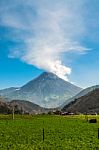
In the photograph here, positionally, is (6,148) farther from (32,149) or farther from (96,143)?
(96,143)

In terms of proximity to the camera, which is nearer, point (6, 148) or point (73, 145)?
point (6, 148)

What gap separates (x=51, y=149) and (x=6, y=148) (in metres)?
5.63

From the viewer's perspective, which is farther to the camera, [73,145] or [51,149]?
[73,145]

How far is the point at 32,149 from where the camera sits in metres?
41.1

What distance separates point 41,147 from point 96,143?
908 centimetres

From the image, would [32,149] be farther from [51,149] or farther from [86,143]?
[86,143]

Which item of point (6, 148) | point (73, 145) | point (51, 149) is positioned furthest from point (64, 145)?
point (6, 148)

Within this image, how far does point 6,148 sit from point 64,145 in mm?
8058

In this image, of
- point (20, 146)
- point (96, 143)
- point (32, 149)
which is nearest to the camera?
point (32, 149)

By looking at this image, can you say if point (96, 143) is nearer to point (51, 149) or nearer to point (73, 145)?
point (73, 145)

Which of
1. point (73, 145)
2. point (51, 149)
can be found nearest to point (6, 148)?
point (51, 149)

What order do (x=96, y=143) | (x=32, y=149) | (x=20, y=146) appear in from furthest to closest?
1. (x=96, y=143)
2. (x=20, y=146)
3. (x=32, y=149)

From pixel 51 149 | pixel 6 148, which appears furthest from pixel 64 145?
pixel 6 148

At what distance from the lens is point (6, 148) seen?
42.2 meters
